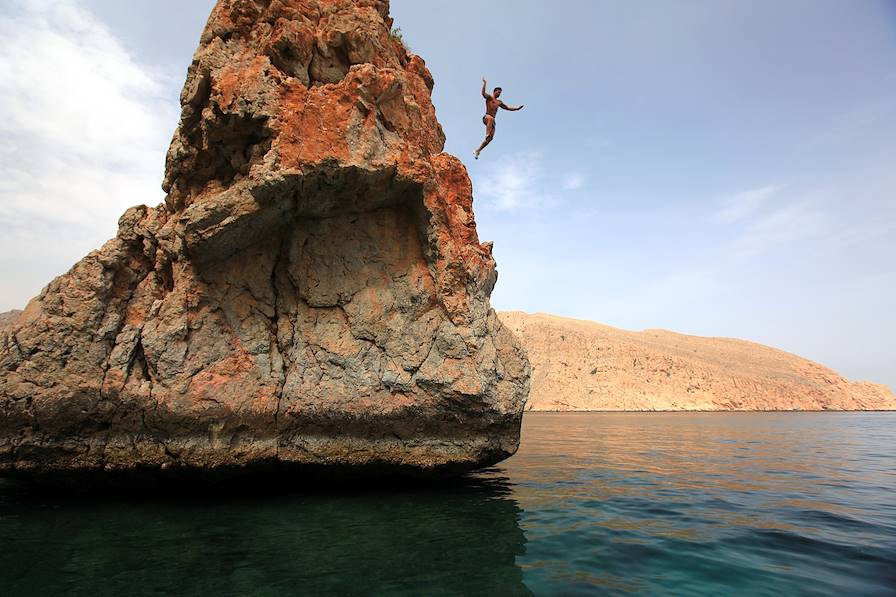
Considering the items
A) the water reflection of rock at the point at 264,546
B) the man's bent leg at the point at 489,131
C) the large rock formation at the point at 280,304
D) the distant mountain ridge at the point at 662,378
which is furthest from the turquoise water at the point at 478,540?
the distant mountain ridge at the point at 662,378

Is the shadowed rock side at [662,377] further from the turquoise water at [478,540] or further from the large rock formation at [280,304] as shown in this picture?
the large rock formation at [280,304]

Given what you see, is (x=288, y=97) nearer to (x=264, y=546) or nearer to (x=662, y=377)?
(x=264, y=546)

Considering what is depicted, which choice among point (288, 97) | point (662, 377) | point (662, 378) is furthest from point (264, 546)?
point (662, 377)

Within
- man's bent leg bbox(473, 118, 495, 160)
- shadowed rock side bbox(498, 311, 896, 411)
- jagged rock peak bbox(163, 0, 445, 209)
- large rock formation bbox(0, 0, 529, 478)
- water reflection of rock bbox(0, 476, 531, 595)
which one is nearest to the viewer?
water reflection of rock bbox(0, 476, 531, 595)

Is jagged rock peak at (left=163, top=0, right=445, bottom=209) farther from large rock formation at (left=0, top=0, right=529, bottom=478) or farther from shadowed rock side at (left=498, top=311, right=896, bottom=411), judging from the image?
shadowed rock side at (left=498, top=311, right=896, bottom=411)

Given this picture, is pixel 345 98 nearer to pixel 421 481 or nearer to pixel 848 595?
pixel 421 481

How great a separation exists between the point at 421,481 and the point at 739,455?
1313 cm

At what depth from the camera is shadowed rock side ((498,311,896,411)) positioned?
65500mm

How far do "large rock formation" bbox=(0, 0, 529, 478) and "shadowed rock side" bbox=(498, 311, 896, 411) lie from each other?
189 ft

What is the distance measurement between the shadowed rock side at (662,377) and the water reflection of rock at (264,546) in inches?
2320

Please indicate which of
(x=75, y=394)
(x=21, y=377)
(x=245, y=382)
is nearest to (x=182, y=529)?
(x=245, y=382)

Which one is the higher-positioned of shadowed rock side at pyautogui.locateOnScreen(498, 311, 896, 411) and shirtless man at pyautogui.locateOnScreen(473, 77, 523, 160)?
shirtless man at pyautogui.locateOnScreen(473, 77, 523, 160)

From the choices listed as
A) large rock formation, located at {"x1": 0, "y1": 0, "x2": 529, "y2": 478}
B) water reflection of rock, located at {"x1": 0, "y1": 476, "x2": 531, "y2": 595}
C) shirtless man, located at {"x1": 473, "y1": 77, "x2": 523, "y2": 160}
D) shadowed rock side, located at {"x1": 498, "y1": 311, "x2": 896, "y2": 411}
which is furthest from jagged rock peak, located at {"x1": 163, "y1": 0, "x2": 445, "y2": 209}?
shadowed rock side, located at {"x1": 498, "y1": 311, "x2": 896, "y2": 411}

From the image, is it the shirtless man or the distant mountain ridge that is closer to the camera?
the shirtless man
